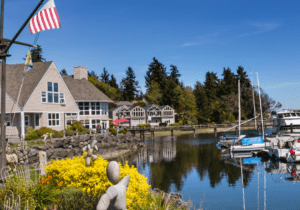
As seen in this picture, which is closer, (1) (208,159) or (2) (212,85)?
(1) (208,159)

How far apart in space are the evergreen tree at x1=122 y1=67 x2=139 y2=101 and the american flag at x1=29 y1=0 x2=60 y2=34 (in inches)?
4081

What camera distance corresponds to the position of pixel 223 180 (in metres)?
23.8

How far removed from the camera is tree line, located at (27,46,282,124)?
90750 millimetres

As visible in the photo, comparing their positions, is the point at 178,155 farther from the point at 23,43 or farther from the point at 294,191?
the point at 23,43

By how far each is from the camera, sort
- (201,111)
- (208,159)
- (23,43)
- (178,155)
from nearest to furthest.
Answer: (23,43)
(208,159)
(178,155)
(201,111)

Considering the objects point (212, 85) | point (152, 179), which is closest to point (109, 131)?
point (152, 179)

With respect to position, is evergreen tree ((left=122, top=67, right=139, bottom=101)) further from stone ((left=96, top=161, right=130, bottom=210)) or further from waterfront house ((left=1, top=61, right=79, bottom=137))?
stone ((left=96, top=161, right=130, bottom=210))

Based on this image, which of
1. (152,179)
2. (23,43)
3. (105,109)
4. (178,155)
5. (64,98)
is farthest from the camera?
(105,109)

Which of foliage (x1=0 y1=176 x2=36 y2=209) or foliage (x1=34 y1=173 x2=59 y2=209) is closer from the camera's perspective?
foliage (x1=0 y1=176 x2=36 y2=209)

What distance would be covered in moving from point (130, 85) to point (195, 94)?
29.3 m

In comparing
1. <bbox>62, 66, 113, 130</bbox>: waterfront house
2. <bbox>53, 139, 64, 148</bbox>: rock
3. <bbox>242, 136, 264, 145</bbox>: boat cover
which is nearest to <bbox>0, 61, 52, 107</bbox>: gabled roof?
<bbox>53, 139, 64, 148</bbox>: rock

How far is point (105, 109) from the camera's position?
180 feet

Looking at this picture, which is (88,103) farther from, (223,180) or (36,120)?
(223,180)

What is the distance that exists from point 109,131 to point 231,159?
22.2 m
